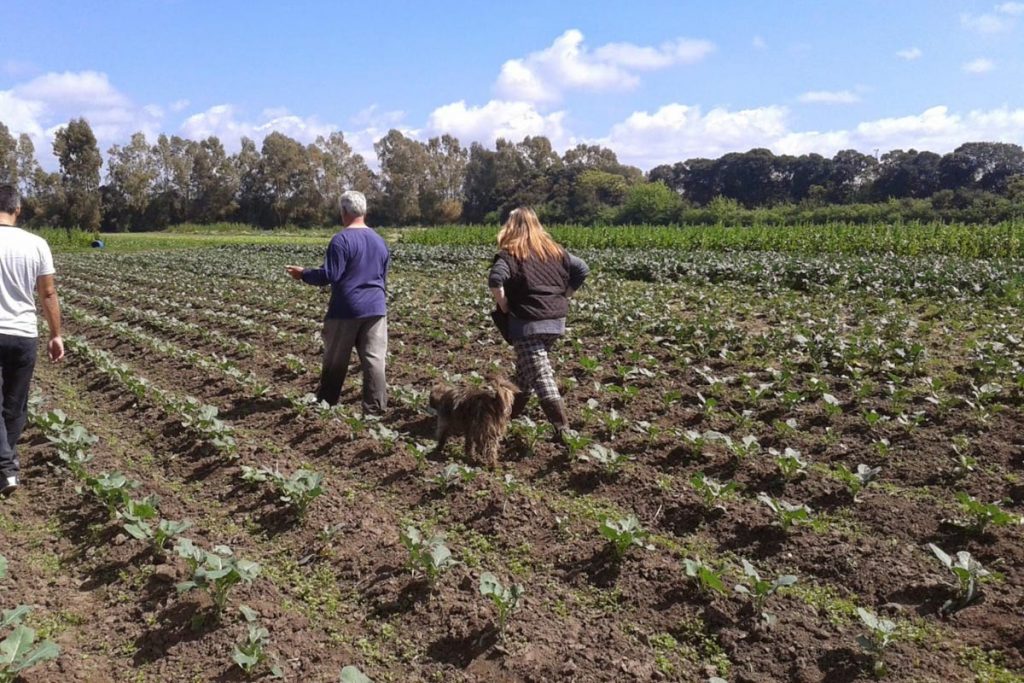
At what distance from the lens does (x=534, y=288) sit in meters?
5.62

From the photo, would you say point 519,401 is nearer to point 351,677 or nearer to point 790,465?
point 790,465


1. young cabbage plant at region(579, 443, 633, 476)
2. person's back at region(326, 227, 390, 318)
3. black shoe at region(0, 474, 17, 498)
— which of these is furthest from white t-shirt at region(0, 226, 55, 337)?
young cabbage plant at region(579, 443, 633, 476)

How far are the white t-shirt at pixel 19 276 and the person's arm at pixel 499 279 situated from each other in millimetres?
2932

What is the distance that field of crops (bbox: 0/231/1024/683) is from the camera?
3.38m

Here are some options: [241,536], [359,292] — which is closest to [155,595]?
[241,536]

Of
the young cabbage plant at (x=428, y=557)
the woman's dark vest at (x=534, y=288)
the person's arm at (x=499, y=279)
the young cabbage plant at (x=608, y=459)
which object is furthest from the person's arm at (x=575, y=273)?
the young cabbage plant at (x=428, y=557)

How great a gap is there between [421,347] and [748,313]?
206 inches

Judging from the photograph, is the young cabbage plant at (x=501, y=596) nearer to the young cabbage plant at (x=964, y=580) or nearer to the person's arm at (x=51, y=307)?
the young cabbage plant at (x=964, y=580)

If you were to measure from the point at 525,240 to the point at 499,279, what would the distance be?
387 millimetres

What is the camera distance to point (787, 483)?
5105mm

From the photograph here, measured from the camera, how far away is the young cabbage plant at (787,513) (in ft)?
13.6

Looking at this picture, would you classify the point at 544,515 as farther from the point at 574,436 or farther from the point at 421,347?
the point at 421,347

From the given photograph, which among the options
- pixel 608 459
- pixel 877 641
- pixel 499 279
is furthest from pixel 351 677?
pixel 499 279

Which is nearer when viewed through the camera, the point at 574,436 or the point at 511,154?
the point at 574,436
